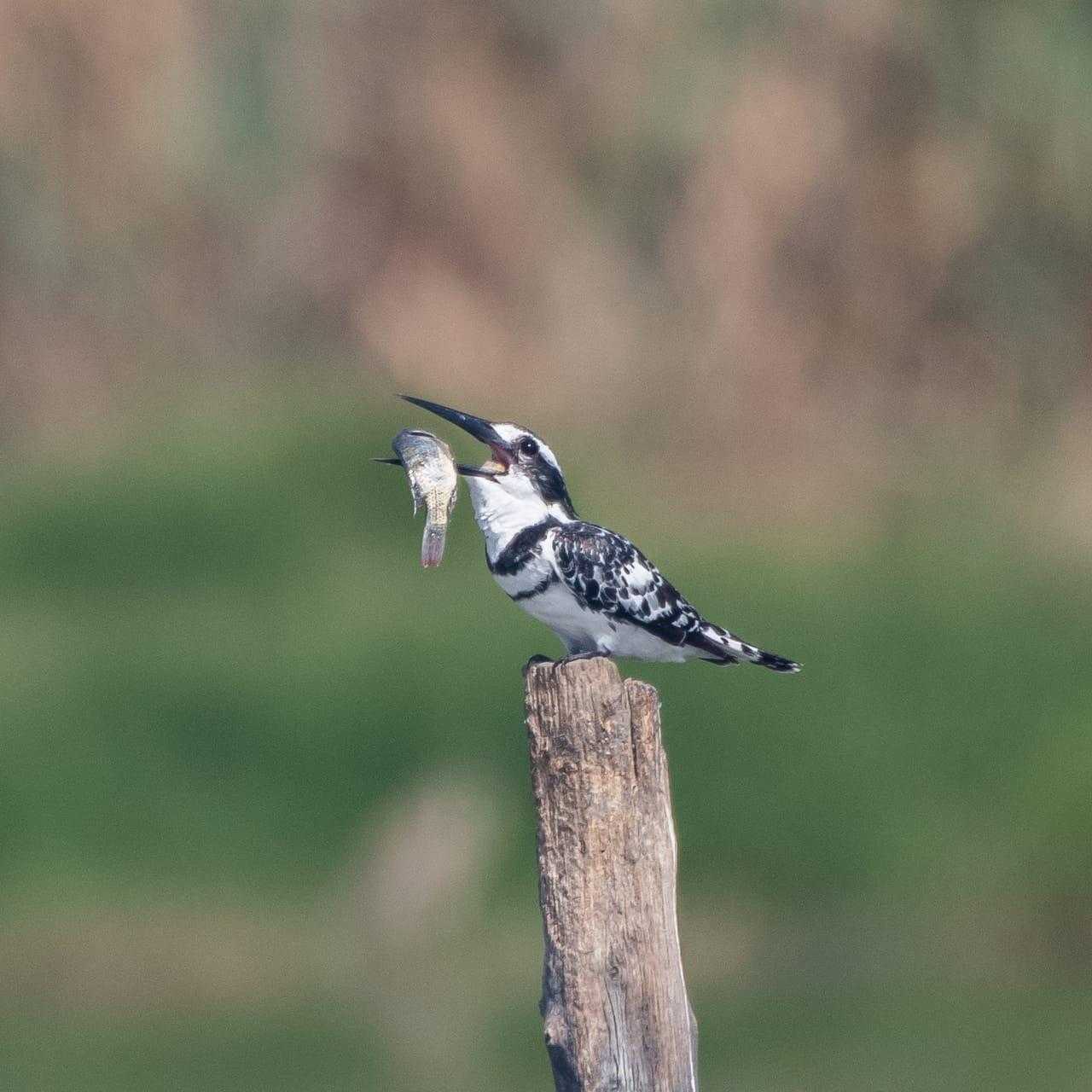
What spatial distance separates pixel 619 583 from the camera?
5398 mm

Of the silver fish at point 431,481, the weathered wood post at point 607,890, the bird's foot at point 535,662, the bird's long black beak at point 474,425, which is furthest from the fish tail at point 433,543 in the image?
the bird's long black beak at point 474,425

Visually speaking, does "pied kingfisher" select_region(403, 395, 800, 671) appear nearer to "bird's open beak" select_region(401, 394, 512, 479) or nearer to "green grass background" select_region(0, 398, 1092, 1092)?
"bird's open beak" select_region(401, 394, 512, 479)

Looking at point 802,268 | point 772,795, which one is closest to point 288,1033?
point 772,795

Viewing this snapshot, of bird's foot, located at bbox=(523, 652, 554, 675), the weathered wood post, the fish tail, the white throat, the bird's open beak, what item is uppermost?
the bird's open beak

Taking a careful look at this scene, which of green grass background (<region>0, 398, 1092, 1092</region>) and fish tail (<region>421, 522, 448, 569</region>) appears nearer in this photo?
fish tail (<region>421, 522, 448, 569</region>)

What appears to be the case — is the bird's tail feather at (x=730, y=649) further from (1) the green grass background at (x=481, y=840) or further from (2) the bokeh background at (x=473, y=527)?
(1) the green grass background at (x=481, y=840)

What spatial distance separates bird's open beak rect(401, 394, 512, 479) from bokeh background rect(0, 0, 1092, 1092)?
3.69m

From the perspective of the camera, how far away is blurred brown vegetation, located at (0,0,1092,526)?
13992 mm

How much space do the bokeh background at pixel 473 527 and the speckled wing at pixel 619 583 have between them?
365 centimetres

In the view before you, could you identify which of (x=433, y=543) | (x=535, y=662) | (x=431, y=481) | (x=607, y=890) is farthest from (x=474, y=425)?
(x=607, y=890)

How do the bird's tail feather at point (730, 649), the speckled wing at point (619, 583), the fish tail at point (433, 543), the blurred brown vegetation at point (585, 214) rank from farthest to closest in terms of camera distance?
the blurred brown vegetation at point (585, 214), the bird's tail feather at point (730, 649), the speckled wing at point (619, 583), the fish tail at point (433, 543)

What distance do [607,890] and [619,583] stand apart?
1196 millimetres

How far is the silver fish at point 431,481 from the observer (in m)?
4.96

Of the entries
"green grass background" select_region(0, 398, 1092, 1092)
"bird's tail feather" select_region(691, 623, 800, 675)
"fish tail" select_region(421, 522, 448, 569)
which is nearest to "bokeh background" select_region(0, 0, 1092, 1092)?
"green grass background" select_region(0, 398, 1092, 1092)
